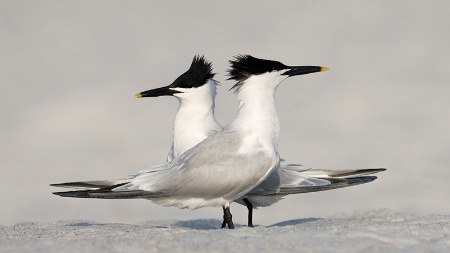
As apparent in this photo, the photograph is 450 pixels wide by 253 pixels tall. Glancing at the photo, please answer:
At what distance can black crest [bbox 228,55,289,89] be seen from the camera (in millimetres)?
8094

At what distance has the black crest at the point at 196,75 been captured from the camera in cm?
962

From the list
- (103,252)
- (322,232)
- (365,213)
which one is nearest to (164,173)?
(322,232)

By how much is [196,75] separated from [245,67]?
64.5 inches

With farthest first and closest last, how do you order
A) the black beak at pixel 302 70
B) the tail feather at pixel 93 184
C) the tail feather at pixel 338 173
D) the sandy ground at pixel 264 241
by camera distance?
1. the tail feather at pixel 338 173
2. the black beak at pixel 302 70
3. the tail feather at pixel 93 184
4. the sandy ground at pixel 264 241

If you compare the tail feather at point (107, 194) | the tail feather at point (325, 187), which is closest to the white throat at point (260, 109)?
the tail feather at point (325, 187)

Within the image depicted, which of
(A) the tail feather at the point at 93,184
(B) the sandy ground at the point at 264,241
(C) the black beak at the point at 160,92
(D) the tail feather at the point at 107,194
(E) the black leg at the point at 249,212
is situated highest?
(C) the black beak at the point at 160,92

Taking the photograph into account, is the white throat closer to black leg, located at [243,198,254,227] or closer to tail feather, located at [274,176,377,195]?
tail feather, located at [274,176,377,195]

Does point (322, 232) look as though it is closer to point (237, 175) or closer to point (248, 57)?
point (237, 175)

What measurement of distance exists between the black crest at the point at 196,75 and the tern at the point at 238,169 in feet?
4.99

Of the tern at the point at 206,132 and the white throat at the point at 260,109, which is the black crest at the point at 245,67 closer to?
the white throat at the point at 260,109

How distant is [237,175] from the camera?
7.61 m

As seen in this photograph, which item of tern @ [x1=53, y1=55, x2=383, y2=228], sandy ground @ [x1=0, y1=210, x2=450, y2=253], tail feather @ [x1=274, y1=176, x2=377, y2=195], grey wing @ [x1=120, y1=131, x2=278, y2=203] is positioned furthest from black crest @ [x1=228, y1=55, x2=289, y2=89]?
sandy ground @ [x1=0, y1=210, x2=450, y2=253]

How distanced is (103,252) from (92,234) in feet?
6.13

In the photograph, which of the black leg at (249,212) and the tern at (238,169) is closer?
the tern at (238,169)
